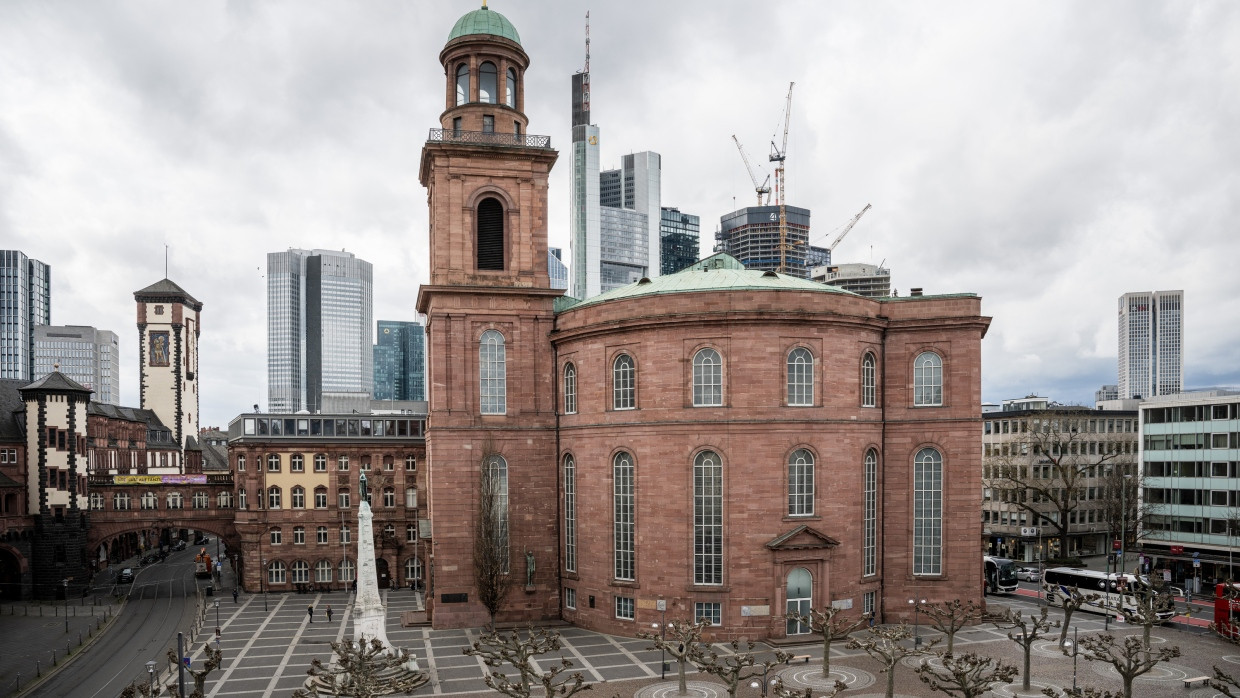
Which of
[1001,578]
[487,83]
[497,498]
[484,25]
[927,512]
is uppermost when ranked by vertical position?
[484,25]

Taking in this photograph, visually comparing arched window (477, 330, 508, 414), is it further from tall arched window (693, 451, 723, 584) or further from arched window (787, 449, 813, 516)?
arched window (787, 449, 813, 516)

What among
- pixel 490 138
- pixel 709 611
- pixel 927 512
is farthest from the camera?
pixel 490 138

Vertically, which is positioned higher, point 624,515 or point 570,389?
point 570,389

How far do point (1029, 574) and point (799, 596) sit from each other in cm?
3885

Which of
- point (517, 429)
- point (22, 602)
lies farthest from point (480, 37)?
point (22, 602)

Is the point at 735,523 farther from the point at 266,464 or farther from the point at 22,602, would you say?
the point at 22,602

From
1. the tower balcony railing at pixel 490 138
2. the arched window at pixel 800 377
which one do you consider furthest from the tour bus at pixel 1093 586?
the tower balcony railing at pixel 490 138

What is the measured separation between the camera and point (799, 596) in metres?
45.2

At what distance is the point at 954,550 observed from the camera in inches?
1928

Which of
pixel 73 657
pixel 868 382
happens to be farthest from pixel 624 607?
pixel 73 657

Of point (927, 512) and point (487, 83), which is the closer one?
point (927, 512)

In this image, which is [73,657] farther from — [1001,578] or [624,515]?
[1001,578]

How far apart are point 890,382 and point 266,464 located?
50.8m

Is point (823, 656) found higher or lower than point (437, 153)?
lower
